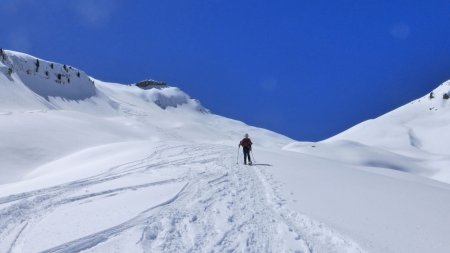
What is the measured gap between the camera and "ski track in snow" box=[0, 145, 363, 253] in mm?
6820

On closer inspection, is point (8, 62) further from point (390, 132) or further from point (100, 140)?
point (390, 132)

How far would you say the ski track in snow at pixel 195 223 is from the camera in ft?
22.4

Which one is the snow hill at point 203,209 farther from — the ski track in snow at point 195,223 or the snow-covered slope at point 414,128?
the snow-covered slope at point 414,128

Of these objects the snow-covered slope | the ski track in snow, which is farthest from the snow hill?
the snow-covered slope

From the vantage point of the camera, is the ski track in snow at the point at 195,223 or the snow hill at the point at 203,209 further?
the snow hill at the point at 203,209

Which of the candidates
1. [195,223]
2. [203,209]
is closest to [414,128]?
[203,209]

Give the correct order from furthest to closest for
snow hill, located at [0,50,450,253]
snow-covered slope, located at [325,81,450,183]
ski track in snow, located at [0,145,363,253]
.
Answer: snow-covered slope, located at [325,81,450,183], snow hill, located at [0,50,450,253], ski track in snow, located at [0,145,363,253]

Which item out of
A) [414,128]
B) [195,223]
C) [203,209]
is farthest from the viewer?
[414,128]

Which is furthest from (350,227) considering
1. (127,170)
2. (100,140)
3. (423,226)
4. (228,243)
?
(100,140)

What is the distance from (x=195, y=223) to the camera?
26.6 feet

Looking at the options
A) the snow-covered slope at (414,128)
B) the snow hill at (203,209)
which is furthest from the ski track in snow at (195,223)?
the snow-covered slope at (414,128)

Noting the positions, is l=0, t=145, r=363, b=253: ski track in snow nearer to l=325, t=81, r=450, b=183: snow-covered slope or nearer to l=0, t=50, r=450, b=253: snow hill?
l=0, t=50, r=450, b=253: snow hill

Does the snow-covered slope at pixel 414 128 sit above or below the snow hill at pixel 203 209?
above

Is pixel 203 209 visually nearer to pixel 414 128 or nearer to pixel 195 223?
pixel 195 223
